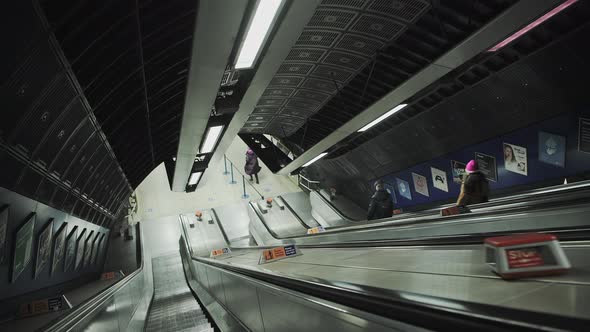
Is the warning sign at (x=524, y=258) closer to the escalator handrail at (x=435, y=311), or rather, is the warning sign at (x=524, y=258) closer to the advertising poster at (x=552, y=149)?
the escalator handrail at (x=435, y=311)

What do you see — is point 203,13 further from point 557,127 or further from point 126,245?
point 126,245

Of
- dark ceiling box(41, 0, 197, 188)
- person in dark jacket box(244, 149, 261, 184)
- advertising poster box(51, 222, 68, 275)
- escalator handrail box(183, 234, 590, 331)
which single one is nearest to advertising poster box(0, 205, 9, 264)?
dark ceiling box(41, 0, 197, 188)

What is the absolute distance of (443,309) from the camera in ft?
3.84

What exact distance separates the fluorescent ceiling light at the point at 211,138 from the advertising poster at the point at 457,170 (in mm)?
6251

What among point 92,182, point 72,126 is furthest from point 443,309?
point 92,182

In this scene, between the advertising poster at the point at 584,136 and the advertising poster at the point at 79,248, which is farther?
the advertising poster at the point at 79,248

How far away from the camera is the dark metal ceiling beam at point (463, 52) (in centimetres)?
500

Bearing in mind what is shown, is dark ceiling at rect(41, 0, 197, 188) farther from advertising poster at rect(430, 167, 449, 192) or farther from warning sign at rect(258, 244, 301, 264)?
advertising poster at rect(430, 167, 449, 192)

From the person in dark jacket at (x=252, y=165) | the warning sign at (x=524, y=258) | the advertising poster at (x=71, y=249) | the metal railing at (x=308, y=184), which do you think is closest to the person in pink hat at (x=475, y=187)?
the warning sign at (x=524, y=258)

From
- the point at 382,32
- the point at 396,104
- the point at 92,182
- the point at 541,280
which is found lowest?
the point at 541,280

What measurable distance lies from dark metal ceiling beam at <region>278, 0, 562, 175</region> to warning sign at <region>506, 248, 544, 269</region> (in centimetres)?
446

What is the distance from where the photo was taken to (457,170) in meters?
10.5

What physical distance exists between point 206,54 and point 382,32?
13.0 ft

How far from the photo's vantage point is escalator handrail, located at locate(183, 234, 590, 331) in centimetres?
94
